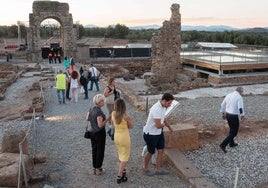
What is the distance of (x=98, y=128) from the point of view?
6301 millimetres

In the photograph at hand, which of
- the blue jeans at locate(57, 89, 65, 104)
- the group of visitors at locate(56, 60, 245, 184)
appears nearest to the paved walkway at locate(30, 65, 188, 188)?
the group of visitors at locate(56, 60, 245, 184)

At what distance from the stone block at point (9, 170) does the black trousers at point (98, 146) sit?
1267 millimetres

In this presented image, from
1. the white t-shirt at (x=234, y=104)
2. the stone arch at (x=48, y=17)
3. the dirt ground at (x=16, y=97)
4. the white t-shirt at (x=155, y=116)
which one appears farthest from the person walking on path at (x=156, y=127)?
the stone arch at (x=48, y=17)

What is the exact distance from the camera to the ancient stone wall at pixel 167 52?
24297 millimetres

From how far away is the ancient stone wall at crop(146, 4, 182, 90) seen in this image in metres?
24.3

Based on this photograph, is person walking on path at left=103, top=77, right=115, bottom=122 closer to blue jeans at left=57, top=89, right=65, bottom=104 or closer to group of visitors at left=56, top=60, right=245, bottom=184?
group of visitors at left=56, top=60, right=245, bottom=184

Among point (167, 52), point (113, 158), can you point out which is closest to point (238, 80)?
point (167, 52)

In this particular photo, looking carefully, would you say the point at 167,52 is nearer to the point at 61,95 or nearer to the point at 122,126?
the point at 61,95

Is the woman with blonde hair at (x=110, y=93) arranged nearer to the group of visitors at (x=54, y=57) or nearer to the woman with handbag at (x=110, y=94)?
the woman with handbag at (x=110, y=94)

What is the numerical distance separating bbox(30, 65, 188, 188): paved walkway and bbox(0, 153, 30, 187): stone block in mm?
653

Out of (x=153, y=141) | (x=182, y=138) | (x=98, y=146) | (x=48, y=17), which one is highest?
(x=48, y=17)

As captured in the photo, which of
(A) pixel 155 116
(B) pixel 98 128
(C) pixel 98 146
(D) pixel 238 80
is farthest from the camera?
(D) pixel 238 80

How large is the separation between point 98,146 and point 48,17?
2820cm

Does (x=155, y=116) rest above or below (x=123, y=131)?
above
